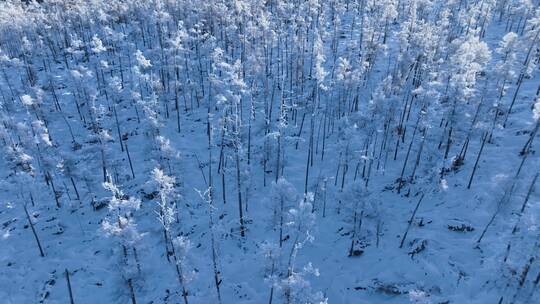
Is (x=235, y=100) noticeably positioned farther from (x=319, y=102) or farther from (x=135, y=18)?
(x=135, y=18)

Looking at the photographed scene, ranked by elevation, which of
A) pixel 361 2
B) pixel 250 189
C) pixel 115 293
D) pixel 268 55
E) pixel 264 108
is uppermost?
pixel 361 2

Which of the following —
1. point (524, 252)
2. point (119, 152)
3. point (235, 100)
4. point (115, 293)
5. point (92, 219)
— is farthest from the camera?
point (119, 152)

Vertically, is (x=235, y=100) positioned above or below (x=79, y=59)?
above

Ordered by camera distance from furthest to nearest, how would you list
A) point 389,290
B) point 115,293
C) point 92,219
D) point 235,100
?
point 92,219, point 235,100, point 115,293, point 389,290

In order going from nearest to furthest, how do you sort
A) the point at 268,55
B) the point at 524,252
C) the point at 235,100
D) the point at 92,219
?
the point at 524,252 → the point at 235,100 → the point at 92,219 → the point at 268,55

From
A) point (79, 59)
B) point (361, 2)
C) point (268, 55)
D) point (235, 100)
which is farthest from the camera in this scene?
point (361, 2)

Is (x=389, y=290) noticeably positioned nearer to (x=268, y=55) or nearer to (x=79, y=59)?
(x=268, y=55)

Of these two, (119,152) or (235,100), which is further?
(119,152)

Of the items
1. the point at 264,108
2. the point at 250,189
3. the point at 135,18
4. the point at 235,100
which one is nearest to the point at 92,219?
the point at 250,189

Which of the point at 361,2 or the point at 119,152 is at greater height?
the point at 361,2

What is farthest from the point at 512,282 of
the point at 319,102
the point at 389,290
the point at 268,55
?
the point at 268,55
